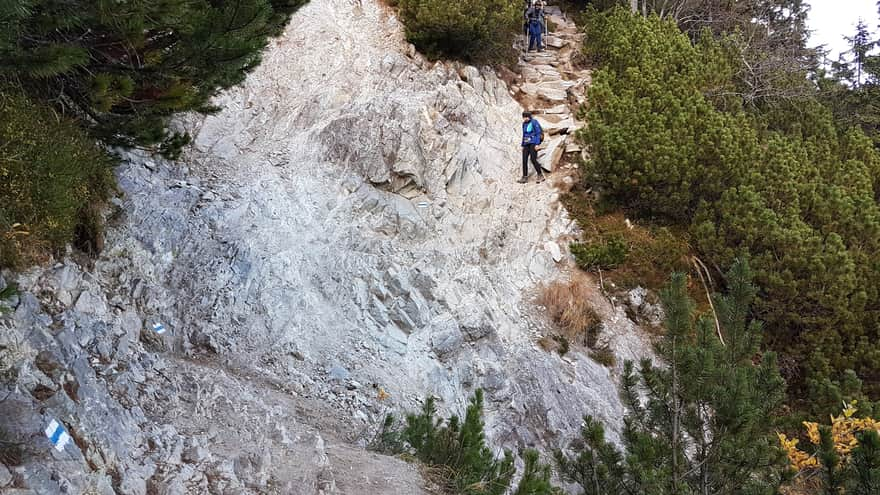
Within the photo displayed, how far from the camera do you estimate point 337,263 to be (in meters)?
9.12

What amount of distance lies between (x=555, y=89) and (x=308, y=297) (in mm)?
9489

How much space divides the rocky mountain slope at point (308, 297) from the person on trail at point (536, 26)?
136 inches

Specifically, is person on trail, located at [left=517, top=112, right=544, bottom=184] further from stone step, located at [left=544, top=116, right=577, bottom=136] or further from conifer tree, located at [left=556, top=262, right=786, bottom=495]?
conifer tree, located at [left=556, top=262, right=786, bottom=495]

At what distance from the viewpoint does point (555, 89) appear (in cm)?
1488

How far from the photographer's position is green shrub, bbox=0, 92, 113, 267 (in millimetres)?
4984

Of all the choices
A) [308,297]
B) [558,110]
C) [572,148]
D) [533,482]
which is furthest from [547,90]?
[533,482]

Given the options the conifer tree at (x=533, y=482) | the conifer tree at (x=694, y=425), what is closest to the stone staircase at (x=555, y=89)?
the conifer tree at (x=694, y=425)

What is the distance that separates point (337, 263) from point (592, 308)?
473cm

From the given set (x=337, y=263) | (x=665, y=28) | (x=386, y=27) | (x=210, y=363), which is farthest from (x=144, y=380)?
(x=665, y=28)

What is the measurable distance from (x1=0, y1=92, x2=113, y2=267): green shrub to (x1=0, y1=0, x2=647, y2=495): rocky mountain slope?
0.38m

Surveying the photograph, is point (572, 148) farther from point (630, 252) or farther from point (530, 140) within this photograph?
point (630, 252)

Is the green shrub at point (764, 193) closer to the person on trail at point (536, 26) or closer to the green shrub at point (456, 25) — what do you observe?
the green shrub at point (456, 25)

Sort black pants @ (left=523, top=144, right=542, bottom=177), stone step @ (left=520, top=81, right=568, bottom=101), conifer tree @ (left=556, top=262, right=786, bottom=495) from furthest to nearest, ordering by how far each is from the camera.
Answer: stone step @ (left=520, top=81, right=568, bottom=101) < black pants @ (left=523, top=144, right=542, bottom=177) < conifer tree @ (left=556, top=262, right=786, bottom=495)

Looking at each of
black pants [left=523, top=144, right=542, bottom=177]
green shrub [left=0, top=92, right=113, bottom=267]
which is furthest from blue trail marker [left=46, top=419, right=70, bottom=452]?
black pants [left=523, top=144, right=542, bottom=177]
